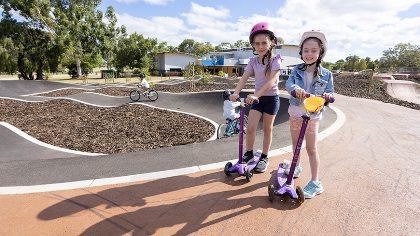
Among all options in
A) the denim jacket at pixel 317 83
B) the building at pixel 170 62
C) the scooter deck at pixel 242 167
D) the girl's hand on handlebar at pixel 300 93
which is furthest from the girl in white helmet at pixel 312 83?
the building at pixel 170 62

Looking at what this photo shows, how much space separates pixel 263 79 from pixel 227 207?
76.1 inches

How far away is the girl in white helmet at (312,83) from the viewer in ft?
9.46

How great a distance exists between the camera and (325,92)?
3.04 m

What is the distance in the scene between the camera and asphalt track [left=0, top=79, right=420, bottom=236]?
2.47 m

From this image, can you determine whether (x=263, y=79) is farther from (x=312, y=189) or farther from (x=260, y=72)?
(x=312, y=189)

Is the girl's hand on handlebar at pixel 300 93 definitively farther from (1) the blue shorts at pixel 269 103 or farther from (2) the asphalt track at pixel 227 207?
(2) the asphalt track at pixel 227 207

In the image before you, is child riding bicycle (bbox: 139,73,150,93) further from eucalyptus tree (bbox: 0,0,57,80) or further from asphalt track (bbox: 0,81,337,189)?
eucalyptus tree (bbox: 0,0,57,80)

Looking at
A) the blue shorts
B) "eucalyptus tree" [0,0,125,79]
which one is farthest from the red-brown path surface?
"eucalyptus tree" [0,0,125,79]

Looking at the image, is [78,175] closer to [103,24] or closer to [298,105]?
[298,105]

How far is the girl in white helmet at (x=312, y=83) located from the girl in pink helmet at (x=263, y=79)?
1.15 feet

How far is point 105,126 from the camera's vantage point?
1028 cm

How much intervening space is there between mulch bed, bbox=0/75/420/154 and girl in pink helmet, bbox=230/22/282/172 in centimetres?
500

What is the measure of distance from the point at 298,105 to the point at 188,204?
195 centimetres

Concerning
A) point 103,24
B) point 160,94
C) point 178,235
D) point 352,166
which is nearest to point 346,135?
point 352,166
